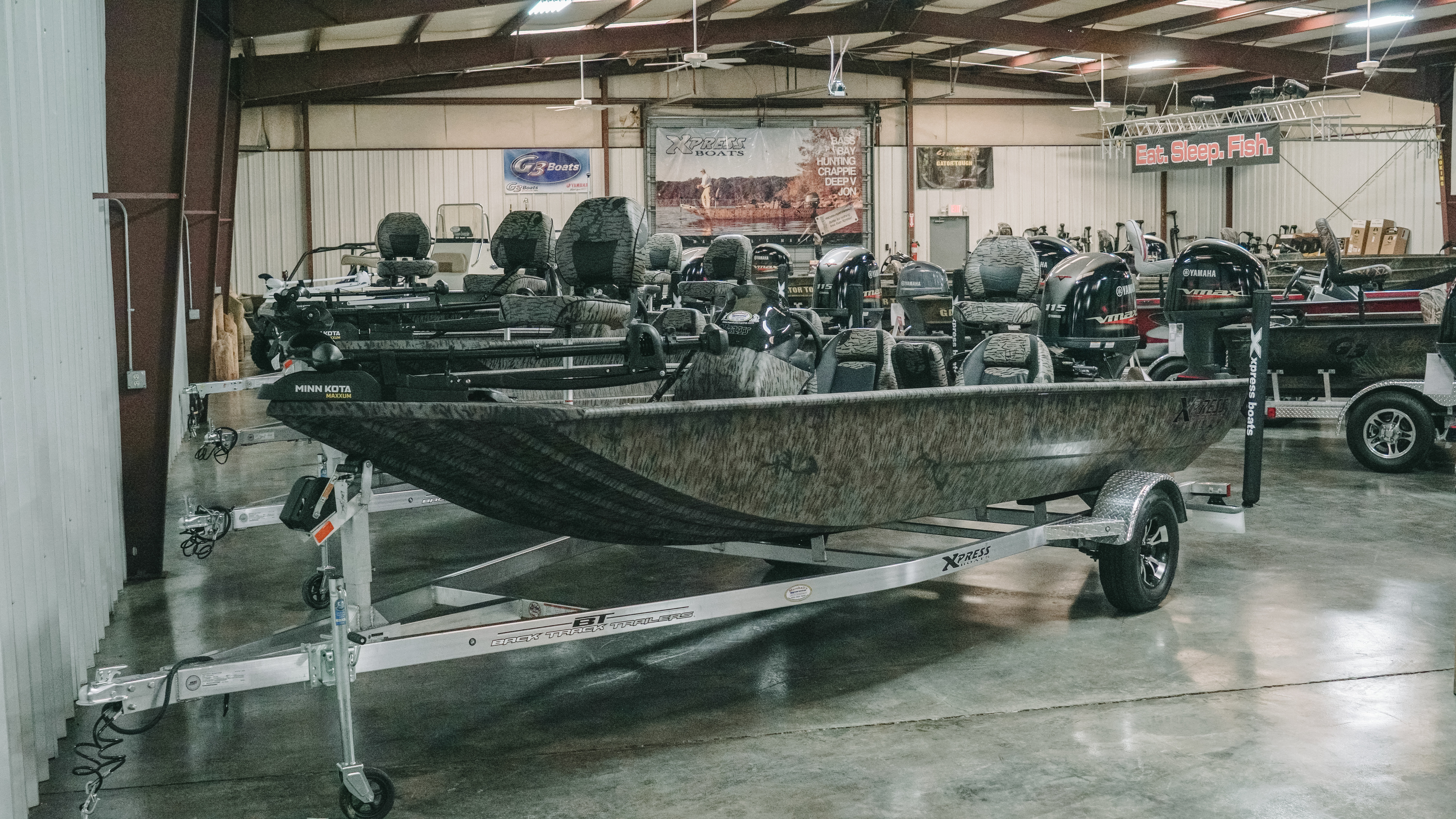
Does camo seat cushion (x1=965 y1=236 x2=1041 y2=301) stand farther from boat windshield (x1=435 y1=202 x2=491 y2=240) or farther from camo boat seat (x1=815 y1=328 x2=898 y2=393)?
boat windshield (x1=435 y1=202 x2=491 y2=240)

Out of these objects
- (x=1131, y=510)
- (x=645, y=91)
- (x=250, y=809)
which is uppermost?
(x=645, y=91)

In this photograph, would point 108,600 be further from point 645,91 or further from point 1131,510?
point 645,91

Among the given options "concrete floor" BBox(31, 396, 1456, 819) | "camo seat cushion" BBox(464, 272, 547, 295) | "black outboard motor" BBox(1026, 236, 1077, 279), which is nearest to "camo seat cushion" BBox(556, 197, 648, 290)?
"concrete floor" BBox(31, 396, 1456, 819)

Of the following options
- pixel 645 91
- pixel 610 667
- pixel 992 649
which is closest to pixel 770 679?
pixel 610 667

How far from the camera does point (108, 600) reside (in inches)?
164

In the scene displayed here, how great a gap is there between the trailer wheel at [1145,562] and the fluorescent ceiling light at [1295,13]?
12346 millimetres

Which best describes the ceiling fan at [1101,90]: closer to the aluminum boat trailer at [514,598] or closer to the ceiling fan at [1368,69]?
the ceiling fan at [1368,69]

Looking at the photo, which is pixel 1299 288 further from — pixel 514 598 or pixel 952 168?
pixel 952 168

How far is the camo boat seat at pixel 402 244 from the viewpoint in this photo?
891cm

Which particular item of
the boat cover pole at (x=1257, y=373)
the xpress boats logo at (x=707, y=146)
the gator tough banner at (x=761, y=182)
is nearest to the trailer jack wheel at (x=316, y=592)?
the boat cover pole at (x=1257, y=373)

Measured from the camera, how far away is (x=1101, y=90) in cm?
1750

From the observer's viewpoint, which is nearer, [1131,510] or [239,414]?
[1131,510]

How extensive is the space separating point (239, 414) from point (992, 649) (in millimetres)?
8091

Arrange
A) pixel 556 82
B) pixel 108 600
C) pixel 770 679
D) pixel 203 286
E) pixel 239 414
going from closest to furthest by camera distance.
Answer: pixel 770 679
pixel 108 600
pixel 203 286
pixel 239 414
pixel 556 82
